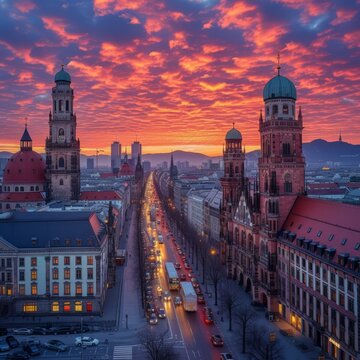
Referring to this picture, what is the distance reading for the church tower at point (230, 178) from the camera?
14700cm

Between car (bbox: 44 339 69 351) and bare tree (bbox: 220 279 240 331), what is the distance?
3273 centimetres

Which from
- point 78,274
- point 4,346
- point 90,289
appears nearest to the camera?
point 4,346

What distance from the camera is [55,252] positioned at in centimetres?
10206

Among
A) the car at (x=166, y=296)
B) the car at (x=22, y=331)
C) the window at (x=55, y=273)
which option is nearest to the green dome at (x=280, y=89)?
the car at (x=166, y=296)

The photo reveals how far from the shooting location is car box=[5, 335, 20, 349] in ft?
269

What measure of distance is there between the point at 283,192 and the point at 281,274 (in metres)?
19.0

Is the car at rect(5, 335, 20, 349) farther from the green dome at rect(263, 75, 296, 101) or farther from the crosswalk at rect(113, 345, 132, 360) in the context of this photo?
the green dome at rect(263, 75, 296, 101)

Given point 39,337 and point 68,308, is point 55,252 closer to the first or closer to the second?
point 68,308

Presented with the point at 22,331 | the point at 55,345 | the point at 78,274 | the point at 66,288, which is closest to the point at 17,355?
the point at 55,345

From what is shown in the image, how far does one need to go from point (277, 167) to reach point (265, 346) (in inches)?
1710

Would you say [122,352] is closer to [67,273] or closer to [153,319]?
[153,319]

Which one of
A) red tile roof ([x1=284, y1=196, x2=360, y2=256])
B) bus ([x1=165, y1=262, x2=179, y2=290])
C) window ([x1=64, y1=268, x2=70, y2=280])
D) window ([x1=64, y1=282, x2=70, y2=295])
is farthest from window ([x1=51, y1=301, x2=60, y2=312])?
red tile roof ([x1=284, y1=196, x2=360, y2=256])

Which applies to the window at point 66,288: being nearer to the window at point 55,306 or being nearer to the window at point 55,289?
the window at point 55,289

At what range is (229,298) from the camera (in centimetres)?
9425
